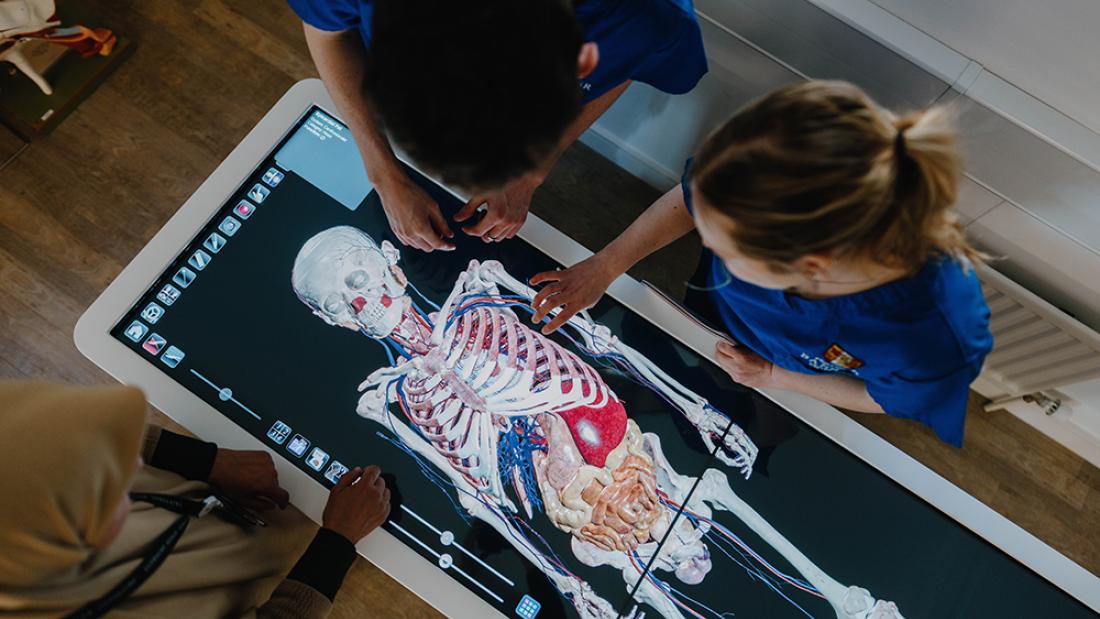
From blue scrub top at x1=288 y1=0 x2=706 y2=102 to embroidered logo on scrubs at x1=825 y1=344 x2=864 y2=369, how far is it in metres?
0.52

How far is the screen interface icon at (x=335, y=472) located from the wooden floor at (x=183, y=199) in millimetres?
542

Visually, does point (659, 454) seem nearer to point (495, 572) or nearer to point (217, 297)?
point (495, 572)

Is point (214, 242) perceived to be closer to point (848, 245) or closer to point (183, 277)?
point (183, 277)

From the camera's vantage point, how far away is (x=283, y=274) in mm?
1334

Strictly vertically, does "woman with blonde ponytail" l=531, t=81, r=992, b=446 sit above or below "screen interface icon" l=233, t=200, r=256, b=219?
above

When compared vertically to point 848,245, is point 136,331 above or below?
below

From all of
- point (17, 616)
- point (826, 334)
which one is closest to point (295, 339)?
point (17, 616)

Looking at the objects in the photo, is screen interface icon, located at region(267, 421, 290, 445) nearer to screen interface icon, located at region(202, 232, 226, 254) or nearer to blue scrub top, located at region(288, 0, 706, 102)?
screen interface icon, located at region(202, 232, 226, 254)

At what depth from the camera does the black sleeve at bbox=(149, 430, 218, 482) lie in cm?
122

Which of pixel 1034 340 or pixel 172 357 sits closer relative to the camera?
pixel 172 357

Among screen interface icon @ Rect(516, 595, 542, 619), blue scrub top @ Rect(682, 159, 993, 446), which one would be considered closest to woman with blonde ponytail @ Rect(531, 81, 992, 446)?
blue scrub top @ Rect(682, 159, 993, 446)

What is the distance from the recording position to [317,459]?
125 cm

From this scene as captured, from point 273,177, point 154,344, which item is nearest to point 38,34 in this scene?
point 273,177

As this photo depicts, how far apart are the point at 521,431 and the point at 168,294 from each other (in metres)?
0.68
